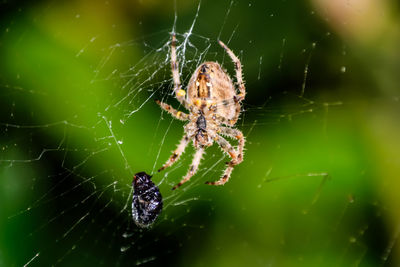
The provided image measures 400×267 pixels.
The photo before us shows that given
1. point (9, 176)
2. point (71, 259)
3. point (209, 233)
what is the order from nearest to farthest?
point (9, 176)
point (71, 259)
point (209, 233)

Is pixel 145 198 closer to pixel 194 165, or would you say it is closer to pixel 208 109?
pixel 194 165

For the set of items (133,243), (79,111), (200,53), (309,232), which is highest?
(200,53)

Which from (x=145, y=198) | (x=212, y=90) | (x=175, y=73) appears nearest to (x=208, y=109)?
(x=212, y=90)

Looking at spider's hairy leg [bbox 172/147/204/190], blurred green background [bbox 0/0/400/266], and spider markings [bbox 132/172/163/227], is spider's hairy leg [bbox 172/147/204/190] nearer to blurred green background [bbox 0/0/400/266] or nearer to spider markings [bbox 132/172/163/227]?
blurred green background [bbox 0/0/400/266]

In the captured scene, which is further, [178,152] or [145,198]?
[178,152]

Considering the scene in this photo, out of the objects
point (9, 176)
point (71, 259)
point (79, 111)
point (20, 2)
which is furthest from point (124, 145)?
point (20, 2)

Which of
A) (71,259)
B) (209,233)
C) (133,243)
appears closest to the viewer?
(71,259)

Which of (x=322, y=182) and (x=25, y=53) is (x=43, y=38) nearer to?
(x=25, y=53)

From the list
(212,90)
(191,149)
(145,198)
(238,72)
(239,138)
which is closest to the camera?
(145,198)
